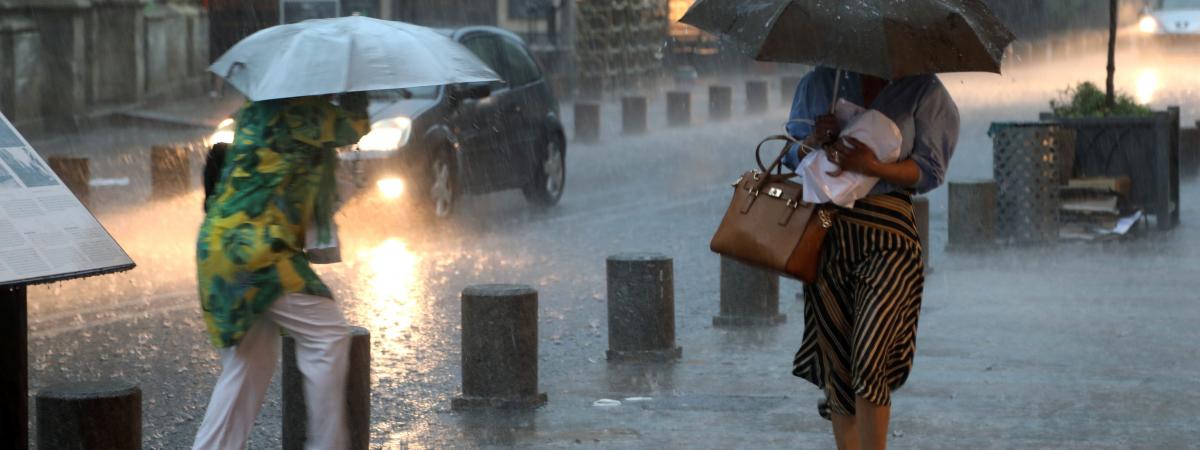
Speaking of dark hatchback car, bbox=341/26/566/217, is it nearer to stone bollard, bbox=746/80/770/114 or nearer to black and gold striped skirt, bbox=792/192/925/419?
black and gold striped skirt, bbox=792/192/925/419

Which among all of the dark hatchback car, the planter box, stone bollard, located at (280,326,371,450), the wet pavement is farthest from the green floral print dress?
the planter box

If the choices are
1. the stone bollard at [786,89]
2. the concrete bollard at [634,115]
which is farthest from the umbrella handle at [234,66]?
the stone bollard at [786,89]

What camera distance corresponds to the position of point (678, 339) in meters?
9.20

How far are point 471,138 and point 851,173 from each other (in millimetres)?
9730

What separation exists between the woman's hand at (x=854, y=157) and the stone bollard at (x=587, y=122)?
1882 centimetres

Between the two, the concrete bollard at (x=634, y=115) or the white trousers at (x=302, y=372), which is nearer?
the white trousers at (x=302, y=372)

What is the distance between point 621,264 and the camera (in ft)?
27.3

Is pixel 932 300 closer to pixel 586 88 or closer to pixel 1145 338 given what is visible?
pixel 1145 338

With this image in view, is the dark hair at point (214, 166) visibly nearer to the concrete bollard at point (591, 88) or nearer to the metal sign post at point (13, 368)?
the metal sign post at point (13, 368)

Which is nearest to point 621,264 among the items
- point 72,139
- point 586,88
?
point 72,139

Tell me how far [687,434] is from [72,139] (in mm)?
17393

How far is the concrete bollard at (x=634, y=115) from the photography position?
25438 mm

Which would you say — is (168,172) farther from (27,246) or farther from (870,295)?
(870,295)

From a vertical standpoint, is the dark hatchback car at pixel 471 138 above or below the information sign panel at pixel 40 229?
above
